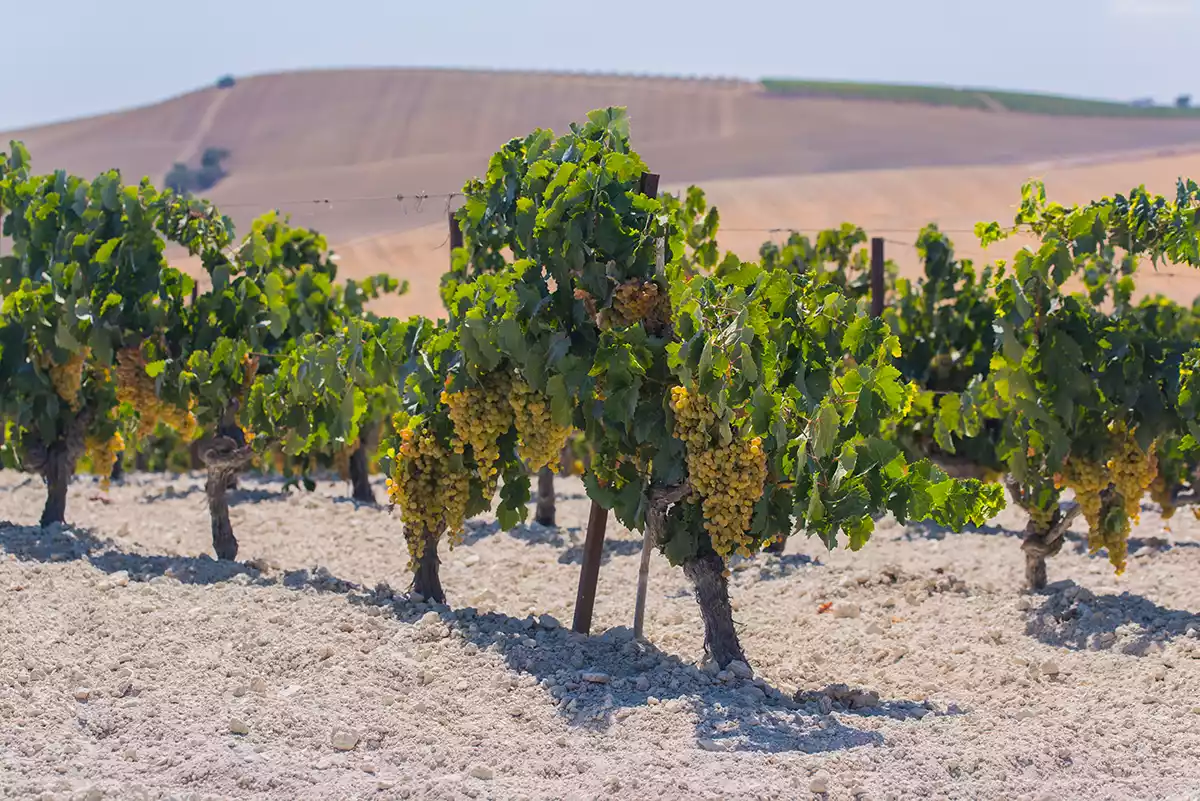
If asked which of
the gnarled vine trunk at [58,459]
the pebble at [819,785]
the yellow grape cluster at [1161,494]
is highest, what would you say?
the yellow grape cluster at [1161,494]

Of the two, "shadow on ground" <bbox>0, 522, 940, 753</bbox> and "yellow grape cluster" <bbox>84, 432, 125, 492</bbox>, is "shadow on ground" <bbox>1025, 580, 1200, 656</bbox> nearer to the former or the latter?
"shadow on ground" <bbox>0, 522, 940, 753</bbox>

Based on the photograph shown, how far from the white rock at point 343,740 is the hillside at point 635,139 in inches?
1478

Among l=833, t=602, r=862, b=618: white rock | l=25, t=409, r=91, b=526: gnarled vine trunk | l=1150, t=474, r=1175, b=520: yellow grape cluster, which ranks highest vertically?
l=1150, t=474, r=1175, b=520: yellow grape cluster

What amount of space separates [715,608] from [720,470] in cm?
89

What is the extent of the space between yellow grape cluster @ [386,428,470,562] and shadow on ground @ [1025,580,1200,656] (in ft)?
11.2

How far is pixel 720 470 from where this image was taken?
20.1ft

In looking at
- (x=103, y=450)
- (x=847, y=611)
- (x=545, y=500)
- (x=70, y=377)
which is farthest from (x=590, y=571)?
(x=103, y=450)

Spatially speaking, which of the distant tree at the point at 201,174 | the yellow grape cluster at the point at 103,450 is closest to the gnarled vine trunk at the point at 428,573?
the yellow grape cluster at the point at 103,450

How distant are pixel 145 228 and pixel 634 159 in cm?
401

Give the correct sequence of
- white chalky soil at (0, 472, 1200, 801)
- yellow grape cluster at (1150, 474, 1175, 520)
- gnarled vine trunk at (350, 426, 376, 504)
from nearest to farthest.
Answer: white chalky soil at (0, 472, 1200, 801)
yellow grape cluster at (1150, 474, 1175, 520)
gnarled vine trunk at (350, 426, 376, 504)

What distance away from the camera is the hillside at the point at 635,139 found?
49.6m

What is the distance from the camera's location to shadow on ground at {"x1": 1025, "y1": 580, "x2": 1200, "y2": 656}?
7461 millimetres

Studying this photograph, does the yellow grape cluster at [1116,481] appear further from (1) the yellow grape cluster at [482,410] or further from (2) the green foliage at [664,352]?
(1) the yellow grape cluster at [482,410]

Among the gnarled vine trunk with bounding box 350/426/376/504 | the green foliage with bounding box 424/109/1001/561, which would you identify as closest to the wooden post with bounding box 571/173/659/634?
the green foliage with bounding box 424/109/1001/561
